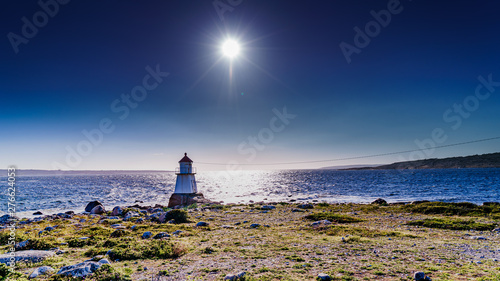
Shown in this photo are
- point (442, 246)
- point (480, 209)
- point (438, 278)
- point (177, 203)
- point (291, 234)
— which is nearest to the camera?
point (438, 278)

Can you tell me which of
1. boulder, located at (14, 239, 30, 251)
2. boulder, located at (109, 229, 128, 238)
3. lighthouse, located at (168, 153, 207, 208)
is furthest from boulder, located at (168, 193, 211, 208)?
boulder, located at (14, 239, 30, 251)

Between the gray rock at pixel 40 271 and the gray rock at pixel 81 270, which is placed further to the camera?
the gray rock at pixel 40 271

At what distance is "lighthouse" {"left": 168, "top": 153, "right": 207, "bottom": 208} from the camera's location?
43.2 metres

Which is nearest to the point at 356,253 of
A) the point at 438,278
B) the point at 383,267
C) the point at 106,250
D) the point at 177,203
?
the point at 383,267

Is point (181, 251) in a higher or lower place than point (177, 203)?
higher

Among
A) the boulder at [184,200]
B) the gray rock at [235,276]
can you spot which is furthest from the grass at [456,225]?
the boulder at [184,200]

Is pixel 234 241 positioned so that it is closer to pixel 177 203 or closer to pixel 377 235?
pixel 377 235

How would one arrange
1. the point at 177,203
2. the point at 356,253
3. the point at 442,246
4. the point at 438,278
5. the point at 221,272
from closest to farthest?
the point at 438,278 < the point at 221,272 < the point at 356,253 < the point at 442,246 < the point at 177,203

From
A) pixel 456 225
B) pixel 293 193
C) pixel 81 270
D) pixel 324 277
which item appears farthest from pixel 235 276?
pixel 293 193

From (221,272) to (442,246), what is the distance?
11.0 metres

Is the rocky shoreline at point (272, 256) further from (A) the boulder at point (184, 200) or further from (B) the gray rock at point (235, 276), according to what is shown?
(A) the boulder at point (184, 200)

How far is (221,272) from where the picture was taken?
8.94 meters

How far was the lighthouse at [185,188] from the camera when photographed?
4322 centimetres

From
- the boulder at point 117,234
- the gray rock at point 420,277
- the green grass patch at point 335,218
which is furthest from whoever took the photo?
the green grass patch at point 335,218
